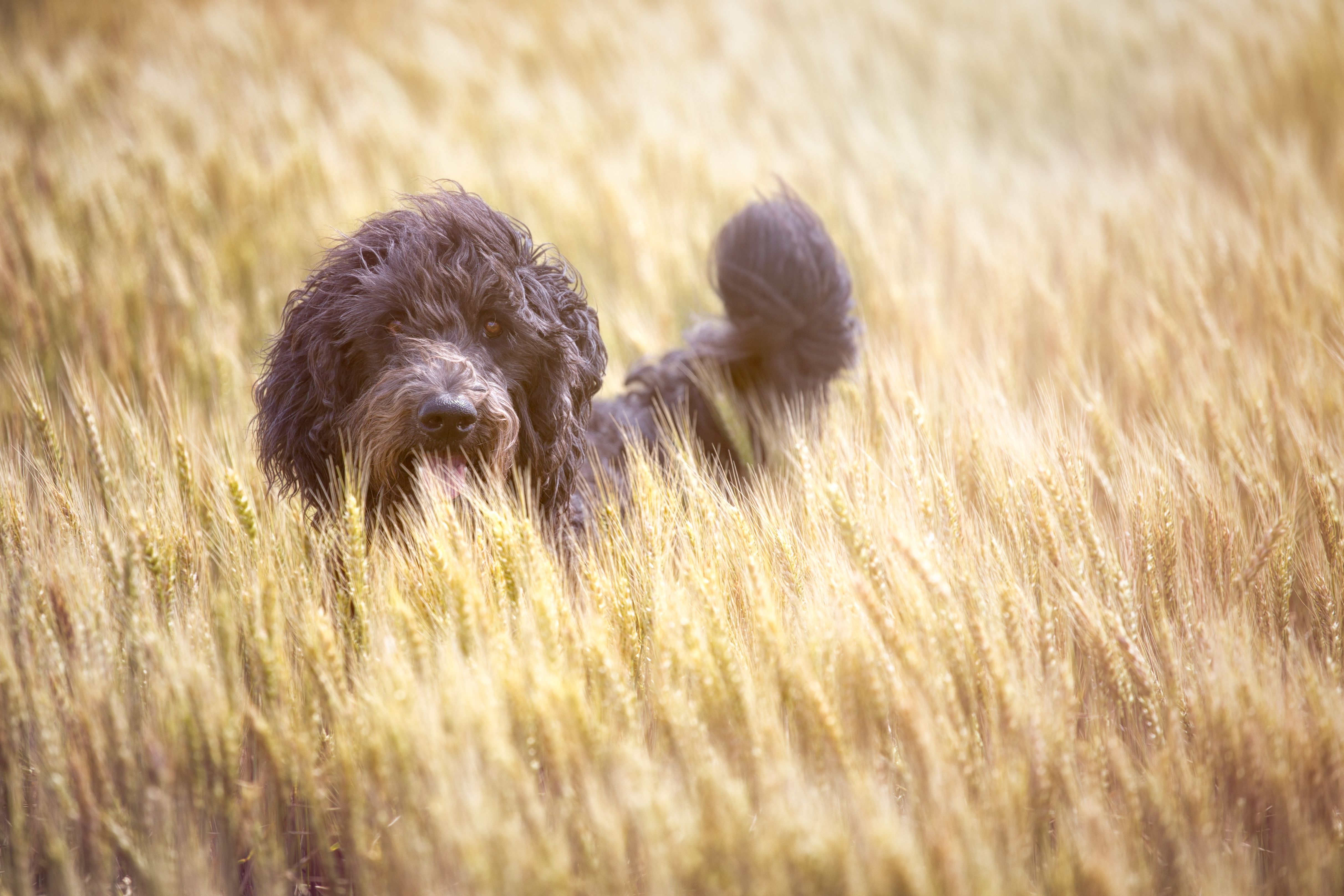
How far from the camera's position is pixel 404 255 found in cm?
222

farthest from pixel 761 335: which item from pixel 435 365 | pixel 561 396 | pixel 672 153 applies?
pixel 672 153

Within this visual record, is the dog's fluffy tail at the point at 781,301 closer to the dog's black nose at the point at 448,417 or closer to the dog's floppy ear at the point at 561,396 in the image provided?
the dog's floppy ear at the point at 561,396

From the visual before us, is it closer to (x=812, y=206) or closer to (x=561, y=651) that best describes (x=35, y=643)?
(x=561, y=651)

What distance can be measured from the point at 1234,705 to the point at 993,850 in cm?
59

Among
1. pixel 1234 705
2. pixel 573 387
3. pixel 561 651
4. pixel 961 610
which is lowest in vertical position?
pixel 1234 705

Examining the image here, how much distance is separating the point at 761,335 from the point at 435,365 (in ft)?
5.22

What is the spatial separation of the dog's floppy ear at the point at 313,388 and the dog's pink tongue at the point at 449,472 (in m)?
0.31

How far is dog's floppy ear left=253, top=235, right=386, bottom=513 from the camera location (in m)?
2.22

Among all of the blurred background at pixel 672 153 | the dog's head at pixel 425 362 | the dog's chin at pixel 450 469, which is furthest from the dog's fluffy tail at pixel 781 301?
the dog's chin at pixel 450 469

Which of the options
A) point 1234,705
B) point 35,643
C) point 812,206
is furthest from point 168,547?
point 812,206

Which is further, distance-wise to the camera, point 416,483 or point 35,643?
point 416,483

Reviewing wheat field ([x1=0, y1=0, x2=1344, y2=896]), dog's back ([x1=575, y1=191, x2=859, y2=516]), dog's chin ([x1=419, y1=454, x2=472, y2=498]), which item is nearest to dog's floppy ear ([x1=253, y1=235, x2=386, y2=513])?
wheat field ([x1=0, y1=0, x2=1344, y2=896])

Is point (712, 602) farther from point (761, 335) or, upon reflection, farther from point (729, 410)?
point (761, 335)

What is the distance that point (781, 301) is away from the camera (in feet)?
10.5
